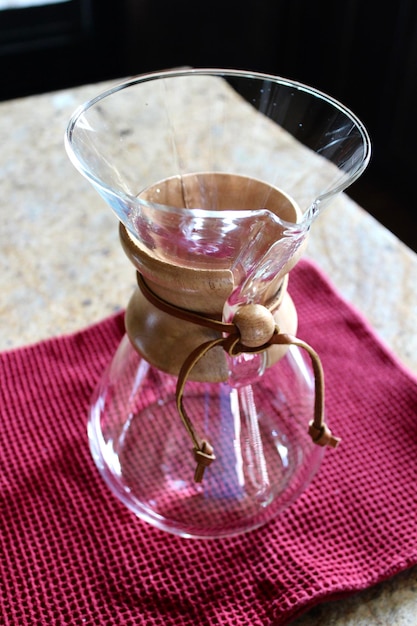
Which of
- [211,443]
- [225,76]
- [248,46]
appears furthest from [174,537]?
[248,46]

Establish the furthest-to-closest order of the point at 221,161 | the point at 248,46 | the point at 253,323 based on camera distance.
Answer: the point at 248,46
the point at 221,161
the point at 253,323

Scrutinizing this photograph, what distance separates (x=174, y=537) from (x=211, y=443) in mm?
59

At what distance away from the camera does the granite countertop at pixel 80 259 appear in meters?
0.58

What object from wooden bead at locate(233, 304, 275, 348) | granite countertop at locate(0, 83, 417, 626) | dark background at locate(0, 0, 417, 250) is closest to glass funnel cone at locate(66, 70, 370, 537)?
wooden bead at locate(233, 304, 275, 348)

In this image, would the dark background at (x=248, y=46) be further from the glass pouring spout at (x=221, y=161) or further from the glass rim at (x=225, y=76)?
the glass rim at (x=225, y=76)

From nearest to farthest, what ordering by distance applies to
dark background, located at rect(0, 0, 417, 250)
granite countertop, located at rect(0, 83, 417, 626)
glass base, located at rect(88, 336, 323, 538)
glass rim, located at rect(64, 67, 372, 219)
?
glass rim, located at rect(64, 67, 372, 219) → glass base, located at rect(88, 336, 323, 538) → granite countertop, located at rect(0, 83, 417, 626) → dark background, located at rect(0, 0, 417, 250)

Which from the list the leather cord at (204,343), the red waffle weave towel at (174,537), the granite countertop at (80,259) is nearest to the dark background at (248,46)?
the granite countertop at (80,259)

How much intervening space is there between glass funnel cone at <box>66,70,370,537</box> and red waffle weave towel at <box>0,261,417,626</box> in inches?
0.6

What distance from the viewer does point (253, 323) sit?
36 cm

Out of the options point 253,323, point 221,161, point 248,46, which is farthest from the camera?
point 248,46

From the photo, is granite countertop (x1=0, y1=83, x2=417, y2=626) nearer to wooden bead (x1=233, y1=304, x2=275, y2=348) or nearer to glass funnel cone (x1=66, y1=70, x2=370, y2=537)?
glass funnel cone (x1=66, y1=70, x2=370, y2=537)

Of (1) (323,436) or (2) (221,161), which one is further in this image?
(2) (221,161)

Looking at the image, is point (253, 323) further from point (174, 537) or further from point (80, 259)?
point (80, 259)

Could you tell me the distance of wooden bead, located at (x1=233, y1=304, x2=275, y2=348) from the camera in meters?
0.36
